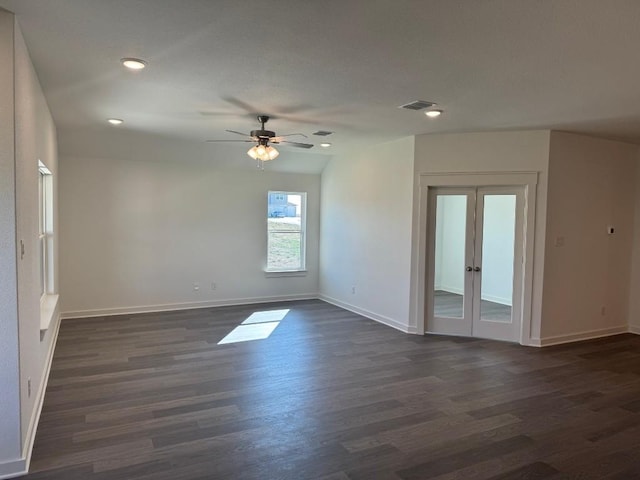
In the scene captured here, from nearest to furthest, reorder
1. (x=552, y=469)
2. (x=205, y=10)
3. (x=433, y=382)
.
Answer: (x=205, y=10), (x=552, y=469), (x=433, y=382)

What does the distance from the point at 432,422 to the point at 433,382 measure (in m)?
0.85

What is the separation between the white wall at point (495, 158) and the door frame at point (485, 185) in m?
0.05

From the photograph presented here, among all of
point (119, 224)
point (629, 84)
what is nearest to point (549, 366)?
point (629, 84)

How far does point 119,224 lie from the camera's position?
6.84m

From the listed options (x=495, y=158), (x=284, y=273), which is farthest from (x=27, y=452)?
(x=284, y=273)

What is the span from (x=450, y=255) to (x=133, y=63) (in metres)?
4.35

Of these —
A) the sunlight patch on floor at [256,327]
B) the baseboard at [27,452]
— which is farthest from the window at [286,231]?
the baseboard at [27,452]

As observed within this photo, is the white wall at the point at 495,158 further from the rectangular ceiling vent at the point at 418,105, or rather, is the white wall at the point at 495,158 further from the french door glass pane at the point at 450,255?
the rectangular ceiling vent at the point at 418,105

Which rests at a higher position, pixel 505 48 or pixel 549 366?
pixel 505 48

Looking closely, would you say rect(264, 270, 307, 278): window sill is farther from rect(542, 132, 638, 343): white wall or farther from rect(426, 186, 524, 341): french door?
rect(542, 132, 638, 343): white wall

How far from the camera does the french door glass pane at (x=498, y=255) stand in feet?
18.4

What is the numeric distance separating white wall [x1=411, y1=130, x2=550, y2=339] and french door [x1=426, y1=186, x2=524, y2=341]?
0.19 meters

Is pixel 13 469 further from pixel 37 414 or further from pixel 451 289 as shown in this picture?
pixel 451 289

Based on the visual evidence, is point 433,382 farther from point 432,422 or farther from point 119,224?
point 119,224
